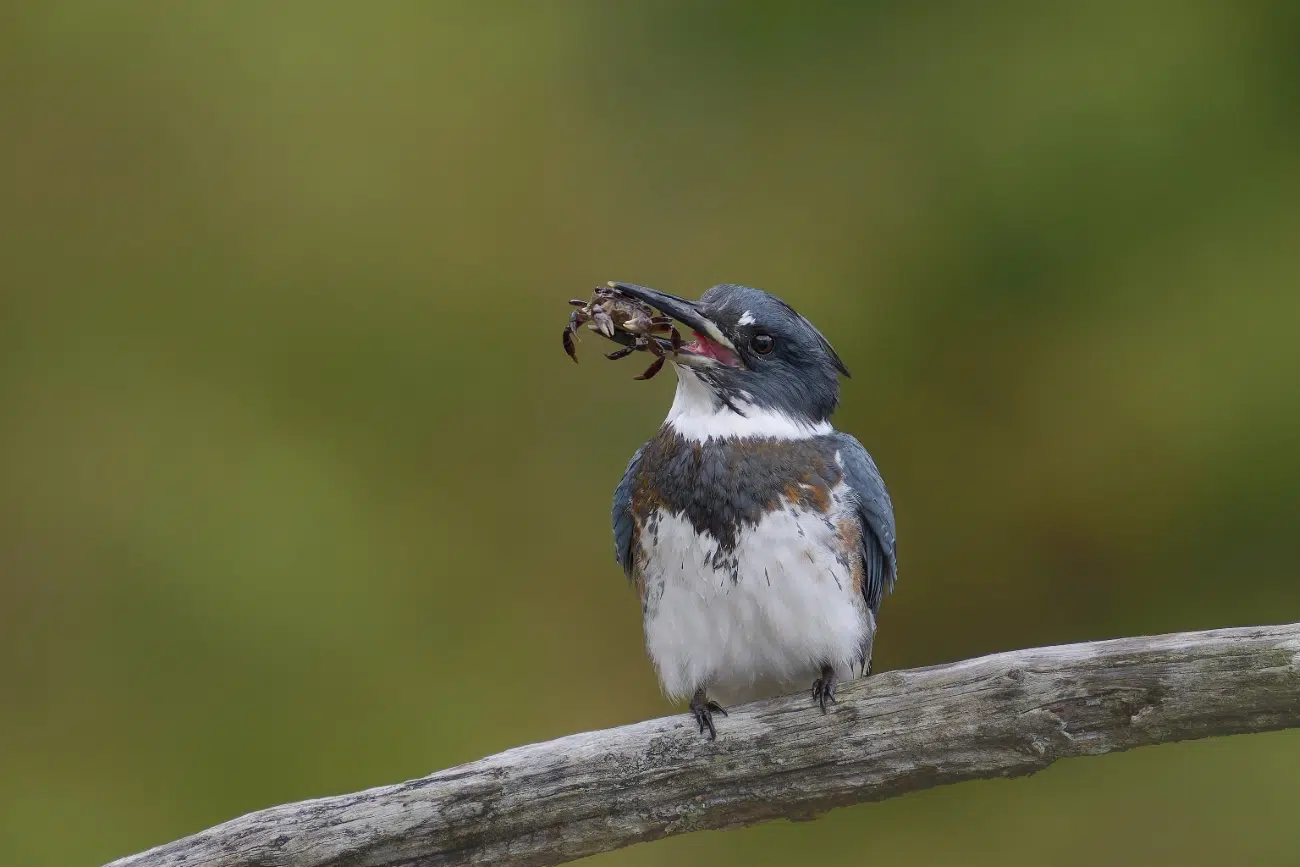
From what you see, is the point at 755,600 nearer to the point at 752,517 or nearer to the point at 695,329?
the point at 752,517

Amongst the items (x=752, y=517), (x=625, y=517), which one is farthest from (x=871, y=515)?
(x=625, y=517)

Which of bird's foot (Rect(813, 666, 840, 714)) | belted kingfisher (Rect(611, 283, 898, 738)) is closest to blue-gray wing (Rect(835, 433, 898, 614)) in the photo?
belted kingfisher (Rect(611, 283, 898, 738))

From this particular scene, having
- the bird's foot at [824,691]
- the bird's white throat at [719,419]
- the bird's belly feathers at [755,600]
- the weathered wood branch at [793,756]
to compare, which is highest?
the bird's white throat at [719,419]

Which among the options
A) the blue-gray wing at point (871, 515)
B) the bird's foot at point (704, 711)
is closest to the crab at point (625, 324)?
the blue-gray wing at point (871, 515)

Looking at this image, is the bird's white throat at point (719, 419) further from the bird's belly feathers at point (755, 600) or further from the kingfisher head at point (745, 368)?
the bird's belly feathers at point (755, 600)

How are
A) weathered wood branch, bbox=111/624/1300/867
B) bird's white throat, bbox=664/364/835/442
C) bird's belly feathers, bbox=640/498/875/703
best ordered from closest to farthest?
weathered wood branch, bbox=111/624/1300/867
bird's belly feathers, bbox=640/498/875/703
bird's white throat, bbox=664/364/835/442

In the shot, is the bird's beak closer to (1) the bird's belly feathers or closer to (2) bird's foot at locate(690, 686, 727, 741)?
(1) the bird's belly feathers

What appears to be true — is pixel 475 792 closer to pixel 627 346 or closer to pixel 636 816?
pixel 636 816
